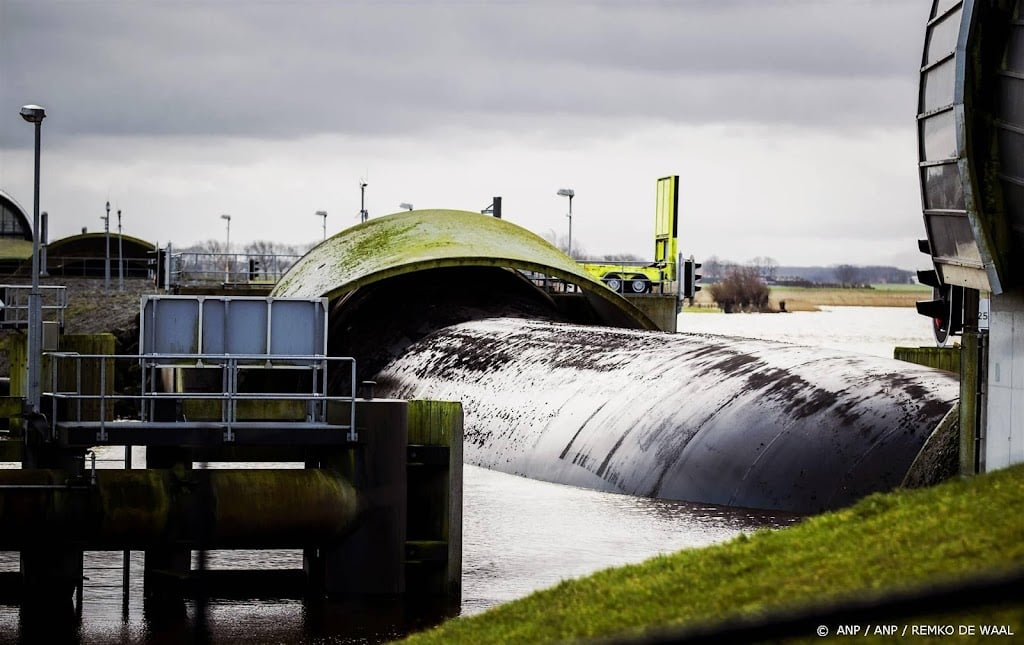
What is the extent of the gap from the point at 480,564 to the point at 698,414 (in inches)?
290

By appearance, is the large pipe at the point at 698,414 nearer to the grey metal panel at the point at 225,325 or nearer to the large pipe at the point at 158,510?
the grey metal panel at the point at 225,325

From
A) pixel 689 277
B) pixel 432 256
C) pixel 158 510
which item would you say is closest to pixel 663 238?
pixel 689 277

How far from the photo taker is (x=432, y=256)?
140ft

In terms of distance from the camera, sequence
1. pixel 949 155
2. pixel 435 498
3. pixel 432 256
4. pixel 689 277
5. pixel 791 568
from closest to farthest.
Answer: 1. pixel 791 568
2. pixel 949 155
3. pixel 435 498
4. pixel 432 256
5. pixel 689 277

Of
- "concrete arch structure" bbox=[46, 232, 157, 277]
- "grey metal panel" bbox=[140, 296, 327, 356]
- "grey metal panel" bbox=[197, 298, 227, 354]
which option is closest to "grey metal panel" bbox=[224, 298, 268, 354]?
"grey metal panel" bbox=[140, 296, 327, 356]

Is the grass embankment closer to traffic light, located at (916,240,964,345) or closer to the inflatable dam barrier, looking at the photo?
traffic light, located at (916,240,964,345)

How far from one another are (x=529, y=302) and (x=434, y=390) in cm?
1173

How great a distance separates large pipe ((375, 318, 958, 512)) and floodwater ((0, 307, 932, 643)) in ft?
2.06

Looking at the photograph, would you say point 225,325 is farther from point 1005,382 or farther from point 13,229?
point 13,229

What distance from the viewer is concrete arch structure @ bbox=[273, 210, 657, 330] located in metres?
42.5

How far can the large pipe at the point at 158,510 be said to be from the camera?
55.6 feet

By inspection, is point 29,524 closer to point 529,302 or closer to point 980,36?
point 980,36

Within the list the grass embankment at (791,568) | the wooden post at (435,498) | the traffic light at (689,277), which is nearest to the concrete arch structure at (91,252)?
the traffic light at (689,277)

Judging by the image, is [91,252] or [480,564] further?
[91,252]
